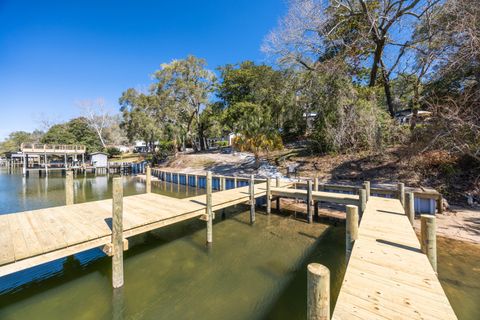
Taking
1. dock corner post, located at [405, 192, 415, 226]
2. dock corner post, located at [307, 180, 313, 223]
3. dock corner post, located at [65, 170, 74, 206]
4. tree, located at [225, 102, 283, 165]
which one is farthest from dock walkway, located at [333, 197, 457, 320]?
tree, located at [225, 102, 283, 165]

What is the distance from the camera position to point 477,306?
4.12 m

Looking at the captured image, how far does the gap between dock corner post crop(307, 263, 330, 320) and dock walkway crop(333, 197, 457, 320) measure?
0.49 metres

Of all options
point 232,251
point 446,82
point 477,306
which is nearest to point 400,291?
point 477,306

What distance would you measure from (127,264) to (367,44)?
57.9 ft

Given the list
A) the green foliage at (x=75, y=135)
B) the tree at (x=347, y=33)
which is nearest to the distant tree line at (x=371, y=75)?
the tree at (x=347, y=33)

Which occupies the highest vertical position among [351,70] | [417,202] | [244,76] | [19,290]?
[244,76]

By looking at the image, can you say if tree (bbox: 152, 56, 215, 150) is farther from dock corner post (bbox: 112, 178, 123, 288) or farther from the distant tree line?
dock corner post (bbox: 112, 178, 123, 288)

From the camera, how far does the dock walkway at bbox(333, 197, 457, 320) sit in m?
2.38

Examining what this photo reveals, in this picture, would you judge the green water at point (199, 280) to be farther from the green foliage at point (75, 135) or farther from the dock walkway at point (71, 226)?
the green foliage at point (75, 135)

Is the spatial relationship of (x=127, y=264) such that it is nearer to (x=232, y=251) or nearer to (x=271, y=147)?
(x=232, y=251)

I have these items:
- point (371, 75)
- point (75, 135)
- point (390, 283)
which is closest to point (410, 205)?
point (390, 283)

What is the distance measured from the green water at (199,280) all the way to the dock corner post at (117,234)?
35 cm

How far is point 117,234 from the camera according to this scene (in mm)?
4613

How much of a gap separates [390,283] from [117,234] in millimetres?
5148
